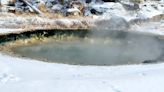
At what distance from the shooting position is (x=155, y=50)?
78.3 ft

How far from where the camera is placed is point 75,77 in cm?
1574

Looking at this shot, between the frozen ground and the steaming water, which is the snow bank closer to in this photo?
the frozen ground

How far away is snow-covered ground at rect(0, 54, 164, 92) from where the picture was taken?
13805 millimetres

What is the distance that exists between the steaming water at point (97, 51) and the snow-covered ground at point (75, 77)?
2375 millimetres

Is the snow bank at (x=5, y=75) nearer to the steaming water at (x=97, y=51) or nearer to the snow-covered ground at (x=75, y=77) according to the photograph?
the snow-covered ground at (x=75, y=77)

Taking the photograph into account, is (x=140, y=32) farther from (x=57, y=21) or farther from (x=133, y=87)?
(x=133, y=87)

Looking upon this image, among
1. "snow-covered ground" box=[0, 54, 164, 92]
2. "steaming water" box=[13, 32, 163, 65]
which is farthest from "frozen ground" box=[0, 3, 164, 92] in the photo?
"steaming water" box=[13, 32, 163, 65]

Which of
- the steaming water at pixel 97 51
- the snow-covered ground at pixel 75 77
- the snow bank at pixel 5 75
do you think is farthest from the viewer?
the steaming water at pixel 97 51

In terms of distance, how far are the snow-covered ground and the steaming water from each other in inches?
93.5

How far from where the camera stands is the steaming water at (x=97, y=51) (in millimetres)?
20891

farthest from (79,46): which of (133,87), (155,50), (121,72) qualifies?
(133,87)

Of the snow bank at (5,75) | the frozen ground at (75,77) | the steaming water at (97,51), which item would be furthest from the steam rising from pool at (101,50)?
the snow bank at (5,75)

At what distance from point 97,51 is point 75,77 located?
788 centimetres

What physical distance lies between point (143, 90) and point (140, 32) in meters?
18.2
